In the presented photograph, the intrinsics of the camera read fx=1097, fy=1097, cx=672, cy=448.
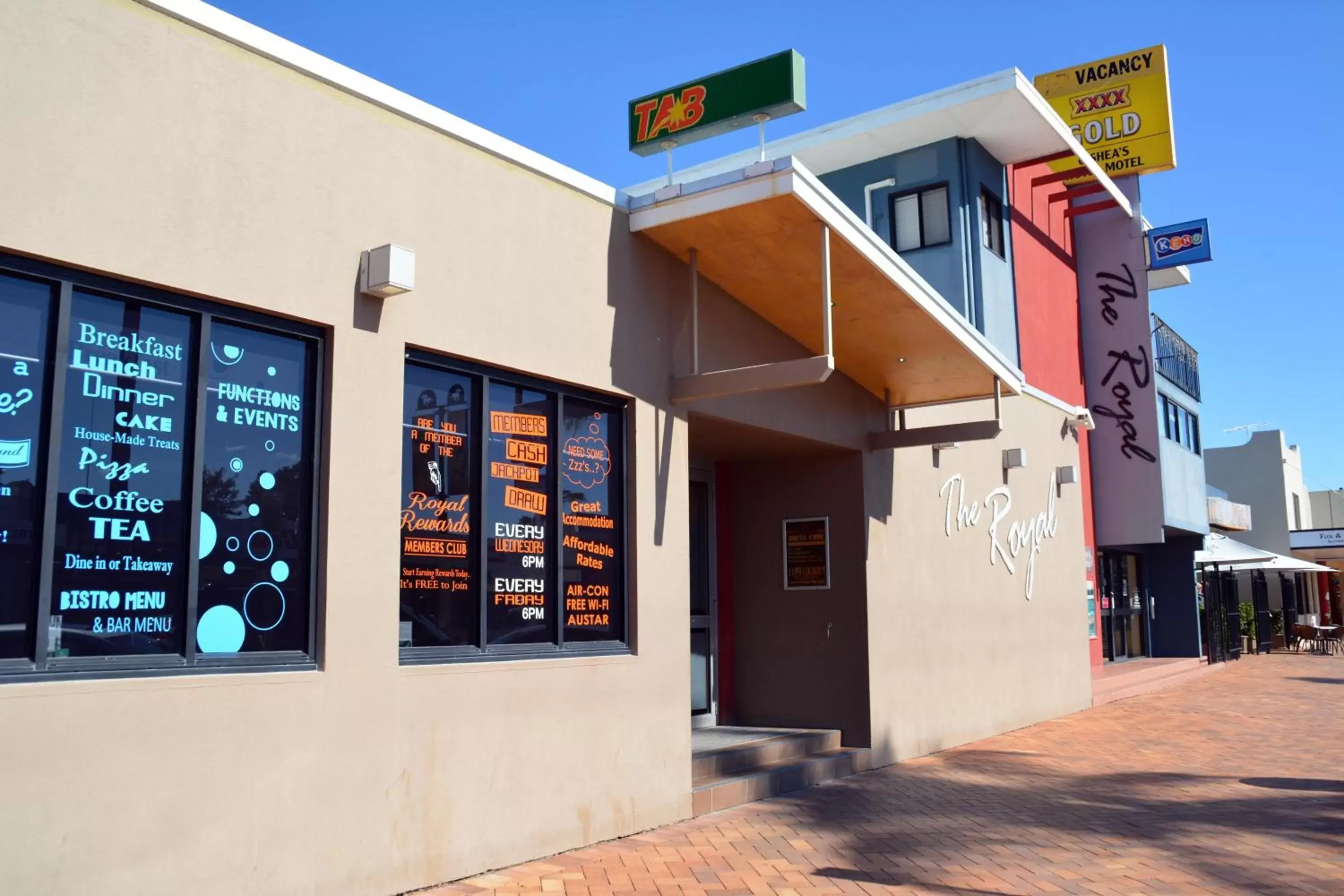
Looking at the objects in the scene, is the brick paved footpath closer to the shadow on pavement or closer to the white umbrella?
the shadow on pavement

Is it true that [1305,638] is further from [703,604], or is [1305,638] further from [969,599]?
[703,604]

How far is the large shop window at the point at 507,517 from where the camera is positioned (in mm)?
6160

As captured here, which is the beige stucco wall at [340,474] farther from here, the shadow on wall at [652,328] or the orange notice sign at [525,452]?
the orange notice sign at [525,452]

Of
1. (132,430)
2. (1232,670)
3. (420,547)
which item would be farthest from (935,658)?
(1232,670)

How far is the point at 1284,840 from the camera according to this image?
725cm

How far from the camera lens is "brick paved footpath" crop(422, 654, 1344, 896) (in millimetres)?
6039

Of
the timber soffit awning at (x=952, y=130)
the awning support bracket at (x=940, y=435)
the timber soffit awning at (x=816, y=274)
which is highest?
the timber soffit awning at (x=952, y=130)

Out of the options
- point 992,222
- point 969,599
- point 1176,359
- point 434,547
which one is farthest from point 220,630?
point 1176,359

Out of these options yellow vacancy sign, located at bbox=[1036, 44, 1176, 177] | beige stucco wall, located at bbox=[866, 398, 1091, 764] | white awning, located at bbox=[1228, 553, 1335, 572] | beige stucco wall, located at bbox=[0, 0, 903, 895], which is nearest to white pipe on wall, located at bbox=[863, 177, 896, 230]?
beige stucco wall, located at bbox=[866, 398, 1091, 764]

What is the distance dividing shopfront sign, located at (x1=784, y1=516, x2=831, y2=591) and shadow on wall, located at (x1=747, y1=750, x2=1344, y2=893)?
1.79 metres

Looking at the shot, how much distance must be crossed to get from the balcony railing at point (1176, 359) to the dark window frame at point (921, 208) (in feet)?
25.8

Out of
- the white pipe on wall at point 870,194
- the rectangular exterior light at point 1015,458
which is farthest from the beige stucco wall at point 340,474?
the white pipe on wall at point 870,194

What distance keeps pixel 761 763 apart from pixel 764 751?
0.10m

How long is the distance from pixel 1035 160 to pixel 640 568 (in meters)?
12.5
